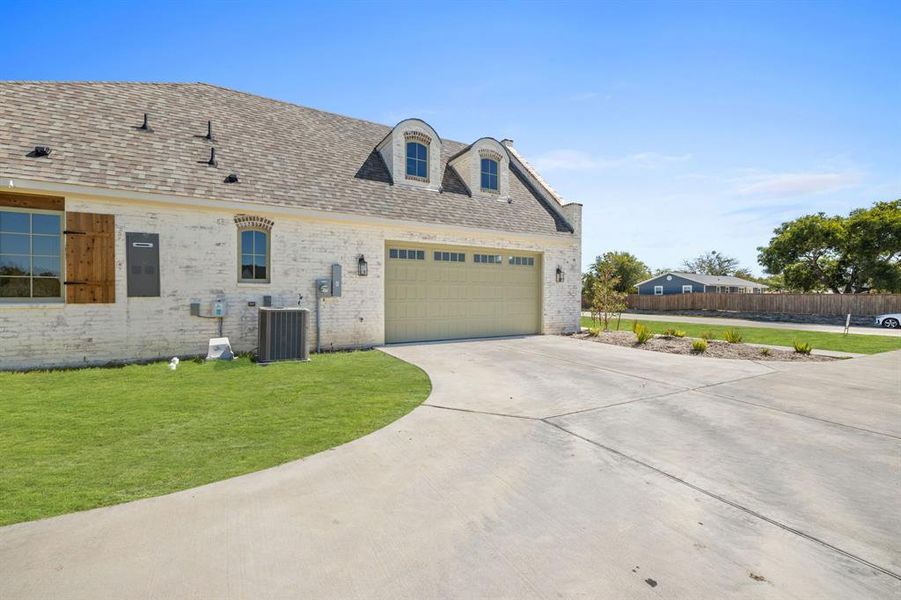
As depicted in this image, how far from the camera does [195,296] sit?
→ 873cm

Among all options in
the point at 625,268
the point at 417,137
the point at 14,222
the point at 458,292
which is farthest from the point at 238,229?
the point at 625,268

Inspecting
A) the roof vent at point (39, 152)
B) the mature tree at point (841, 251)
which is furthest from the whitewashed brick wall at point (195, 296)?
Result: the mature tree at point (841, 251)

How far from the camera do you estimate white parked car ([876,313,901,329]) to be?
67.3 feet

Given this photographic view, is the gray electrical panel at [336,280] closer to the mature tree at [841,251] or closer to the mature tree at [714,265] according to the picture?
the mature tree at [841,251]

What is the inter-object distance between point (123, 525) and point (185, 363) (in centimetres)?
650

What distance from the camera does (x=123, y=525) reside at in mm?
2594

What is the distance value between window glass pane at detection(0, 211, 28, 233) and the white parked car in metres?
33.1

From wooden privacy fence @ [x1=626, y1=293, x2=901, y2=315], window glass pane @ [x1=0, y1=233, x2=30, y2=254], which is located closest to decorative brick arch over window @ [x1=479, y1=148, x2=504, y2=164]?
window glass pane @ [x1=0, y1=233, x2=30, y2=254]

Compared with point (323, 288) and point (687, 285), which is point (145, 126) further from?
point (687, 285)

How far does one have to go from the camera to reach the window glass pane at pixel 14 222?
7467mm

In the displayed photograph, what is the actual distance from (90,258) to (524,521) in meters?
9.34

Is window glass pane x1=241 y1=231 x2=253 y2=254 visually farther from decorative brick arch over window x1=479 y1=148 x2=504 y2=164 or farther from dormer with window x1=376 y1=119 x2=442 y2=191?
decorative brick arch over window x1=479 y1=148 x2=504 y2=164

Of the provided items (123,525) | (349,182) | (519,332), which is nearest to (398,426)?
(123,525)

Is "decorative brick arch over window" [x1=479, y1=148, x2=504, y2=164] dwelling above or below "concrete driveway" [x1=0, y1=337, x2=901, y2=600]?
above
